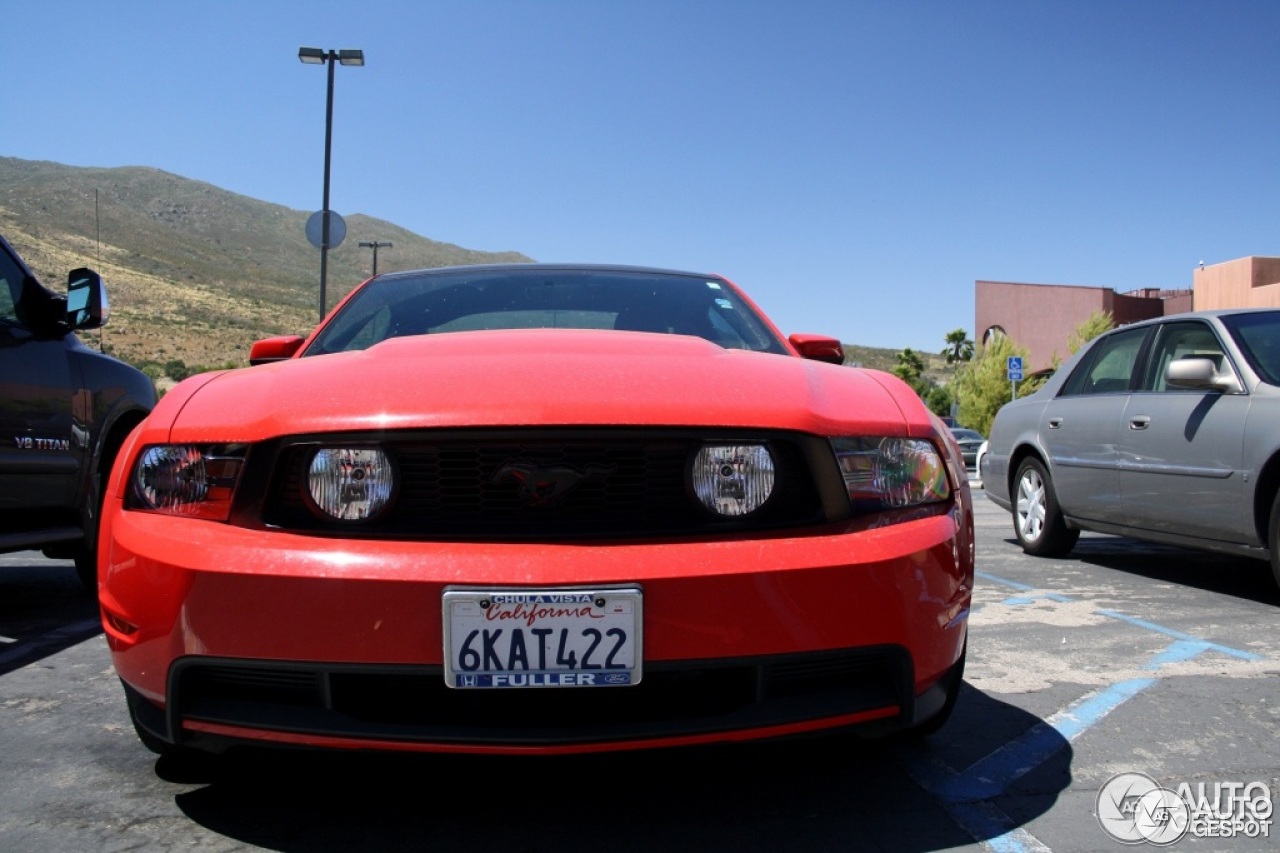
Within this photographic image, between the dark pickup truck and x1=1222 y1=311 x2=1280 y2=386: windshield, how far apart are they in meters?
5.27

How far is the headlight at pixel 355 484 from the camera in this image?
6.91 feet

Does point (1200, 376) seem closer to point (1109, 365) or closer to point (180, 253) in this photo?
point (1109, 365)

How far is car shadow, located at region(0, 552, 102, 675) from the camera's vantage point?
13.2 feet

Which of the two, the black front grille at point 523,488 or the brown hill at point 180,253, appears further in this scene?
the brown hill at point 180,253

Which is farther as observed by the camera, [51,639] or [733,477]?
[51,639]

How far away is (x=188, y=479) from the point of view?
2213mm

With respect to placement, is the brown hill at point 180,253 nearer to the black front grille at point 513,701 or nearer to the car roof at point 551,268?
the car roof at point 551,268

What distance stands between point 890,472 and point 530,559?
820 mm

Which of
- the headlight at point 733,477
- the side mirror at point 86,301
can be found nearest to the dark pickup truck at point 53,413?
the side mirror at point 86,301

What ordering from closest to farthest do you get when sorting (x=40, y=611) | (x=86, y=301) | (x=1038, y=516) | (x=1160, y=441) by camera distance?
(x=86, y=301) < (x=40, y=611) < (x=1160, y=441) < (x=1038, y=516)

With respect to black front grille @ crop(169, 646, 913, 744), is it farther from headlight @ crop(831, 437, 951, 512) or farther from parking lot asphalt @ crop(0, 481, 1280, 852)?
headlight @ crop(831, 437, 951, 512)

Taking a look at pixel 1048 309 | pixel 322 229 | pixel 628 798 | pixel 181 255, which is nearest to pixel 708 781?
pixel 628 798

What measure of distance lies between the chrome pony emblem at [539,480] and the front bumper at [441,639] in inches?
5.2

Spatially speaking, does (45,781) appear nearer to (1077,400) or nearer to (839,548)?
(839,548)
